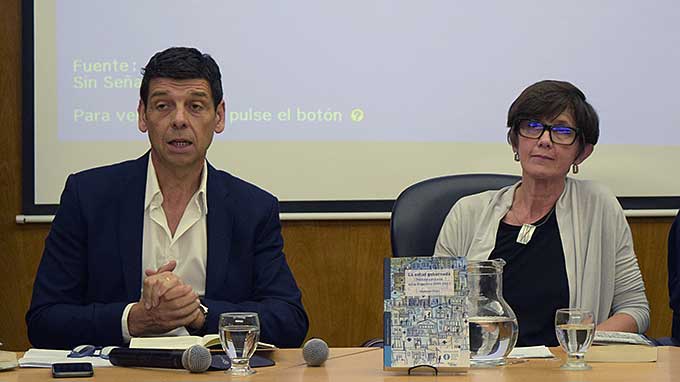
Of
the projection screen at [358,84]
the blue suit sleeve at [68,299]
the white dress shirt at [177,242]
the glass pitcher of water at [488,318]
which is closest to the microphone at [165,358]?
the blue suit sleeve at [68,299]

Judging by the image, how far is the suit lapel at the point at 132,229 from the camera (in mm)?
2814

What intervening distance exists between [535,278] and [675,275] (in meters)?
0.39

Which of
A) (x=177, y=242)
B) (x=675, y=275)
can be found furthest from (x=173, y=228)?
(x=675, y=275)

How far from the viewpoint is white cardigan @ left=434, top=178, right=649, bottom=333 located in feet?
10.2

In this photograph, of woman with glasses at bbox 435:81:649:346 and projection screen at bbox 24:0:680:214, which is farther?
projection screen at bbox 24:0:680:214

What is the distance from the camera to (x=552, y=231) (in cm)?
318

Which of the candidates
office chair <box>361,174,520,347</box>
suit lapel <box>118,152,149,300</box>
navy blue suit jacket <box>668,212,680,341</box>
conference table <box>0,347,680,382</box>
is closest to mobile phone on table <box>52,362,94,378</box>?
conference table <box>0,347,680,382</box>

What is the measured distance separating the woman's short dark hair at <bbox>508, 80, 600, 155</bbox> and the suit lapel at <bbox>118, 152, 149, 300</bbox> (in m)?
1.09

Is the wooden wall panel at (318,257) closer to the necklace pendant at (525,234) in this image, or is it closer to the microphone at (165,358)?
the necklace pendant at (525,234)

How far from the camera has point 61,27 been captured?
155 inches

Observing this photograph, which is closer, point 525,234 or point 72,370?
point 72,370

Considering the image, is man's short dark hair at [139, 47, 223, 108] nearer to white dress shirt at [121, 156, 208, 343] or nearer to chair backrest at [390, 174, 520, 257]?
white dress shirt at [121, 156, 208, 343]

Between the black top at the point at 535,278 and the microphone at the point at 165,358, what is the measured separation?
119cm

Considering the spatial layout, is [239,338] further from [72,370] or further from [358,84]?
[358,84]
